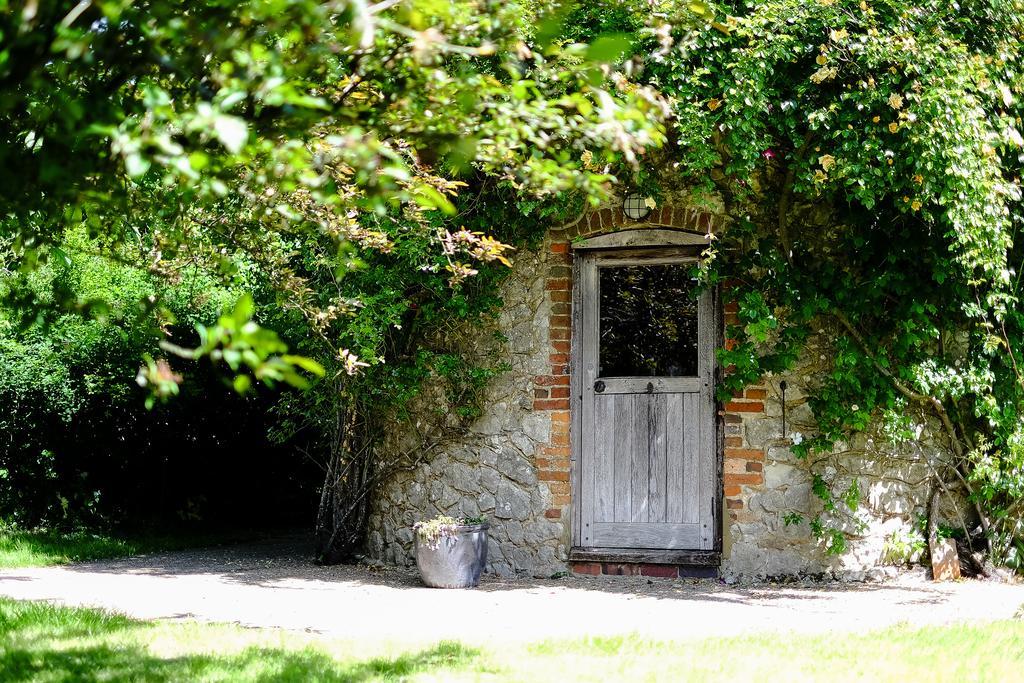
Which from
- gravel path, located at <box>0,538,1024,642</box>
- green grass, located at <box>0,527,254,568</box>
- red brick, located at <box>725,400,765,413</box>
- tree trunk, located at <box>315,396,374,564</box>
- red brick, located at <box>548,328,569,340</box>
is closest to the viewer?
gravel path, located at <box>0,538,1024,642</box>

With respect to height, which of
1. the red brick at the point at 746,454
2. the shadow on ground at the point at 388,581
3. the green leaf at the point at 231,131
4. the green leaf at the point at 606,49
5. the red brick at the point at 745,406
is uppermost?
→ the green leaf at the point at 606,49

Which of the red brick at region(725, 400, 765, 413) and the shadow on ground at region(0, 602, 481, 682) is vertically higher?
the red brick at region(725, 400, 765, 413)

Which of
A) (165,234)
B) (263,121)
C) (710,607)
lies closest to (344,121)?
(263,121)

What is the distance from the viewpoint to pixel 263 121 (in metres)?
2.14

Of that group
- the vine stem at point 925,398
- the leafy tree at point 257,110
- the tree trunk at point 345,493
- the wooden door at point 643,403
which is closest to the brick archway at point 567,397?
the wooden door at point 643,403

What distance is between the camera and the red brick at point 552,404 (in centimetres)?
665

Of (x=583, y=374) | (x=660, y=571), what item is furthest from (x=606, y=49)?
(x=660, y=571)

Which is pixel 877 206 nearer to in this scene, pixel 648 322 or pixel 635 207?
pixel 635 207

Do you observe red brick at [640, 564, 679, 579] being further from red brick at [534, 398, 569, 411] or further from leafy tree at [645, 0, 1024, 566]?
red brick at [534, 398, 569, 411]

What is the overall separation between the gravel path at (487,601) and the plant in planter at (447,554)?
0.12 metres

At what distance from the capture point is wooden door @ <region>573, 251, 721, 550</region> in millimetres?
6582

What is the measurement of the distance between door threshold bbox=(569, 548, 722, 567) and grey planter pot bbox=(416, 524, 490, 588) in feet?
2.49

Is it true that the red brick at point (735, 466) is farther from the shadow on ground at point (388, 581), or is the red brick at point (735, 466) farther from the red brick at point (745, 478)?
the shadow on ground at point (388, 581)

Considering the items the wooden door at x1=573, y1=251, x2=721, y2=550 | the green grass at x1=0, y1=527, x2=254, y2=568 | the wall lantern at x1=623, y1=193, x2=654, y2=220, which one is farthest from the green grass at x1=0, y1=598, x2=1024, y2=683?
the wall lantern at x1=623, y1=193, x2=654, y2=220
